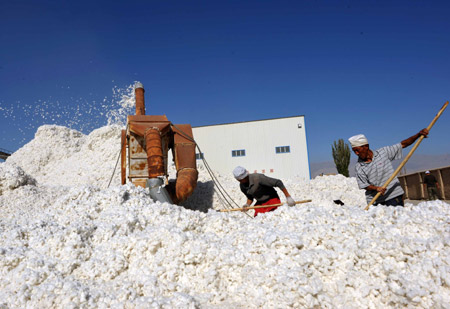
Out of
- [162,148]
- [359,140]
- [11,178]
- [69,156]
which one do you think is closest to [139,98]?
[162,148]

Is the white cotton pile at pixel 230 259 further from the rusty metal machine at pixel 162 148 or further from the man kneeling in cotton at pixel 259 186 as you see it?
the rusty metal machine at pixel 162 148

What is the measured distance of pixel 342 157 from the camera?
63.7 ft

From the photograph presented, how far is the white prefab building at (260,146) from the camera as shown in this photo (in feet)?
53.7

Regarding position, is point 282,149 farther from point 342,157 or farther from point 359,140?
point 359,140

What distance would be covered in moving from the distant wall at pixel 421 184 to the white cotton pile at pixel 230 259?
32.8 ft

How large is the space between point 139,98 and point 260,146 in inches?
333

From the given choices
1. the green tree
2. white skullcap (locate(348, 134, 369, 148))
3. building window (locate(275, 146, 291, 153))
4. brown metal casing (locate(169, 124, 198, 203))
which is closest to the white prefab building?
building window (locate(275, 146, 291, 153))

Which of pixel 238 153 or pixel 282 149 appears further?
pixel 238 153

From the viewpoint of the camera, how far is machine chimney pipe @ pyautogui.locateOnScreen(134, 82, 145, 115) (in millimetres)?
10273

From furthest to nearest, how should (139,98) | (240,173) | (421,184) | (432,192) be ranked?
(421,184) → (432,192) → (139,98) → (240,173)

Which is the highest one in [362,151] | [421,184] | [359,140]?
[359,140]

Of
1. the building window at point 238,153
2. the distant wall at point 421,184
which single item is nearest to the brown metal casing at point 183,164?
the building window at point 238,153

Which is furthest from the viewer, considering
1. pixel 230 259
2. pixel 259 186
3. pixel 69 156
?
pixel 69 156

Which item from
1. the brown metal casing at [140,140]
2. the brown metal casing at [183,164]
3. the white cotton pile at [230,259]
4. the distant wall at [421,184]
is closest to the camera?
the white cotton pile at [230,259]
